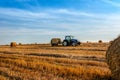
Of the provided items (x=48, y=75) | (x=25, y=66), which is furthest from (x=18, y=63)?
(x=48, y=75)

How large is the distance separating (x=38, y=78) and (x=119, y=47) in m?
3.51

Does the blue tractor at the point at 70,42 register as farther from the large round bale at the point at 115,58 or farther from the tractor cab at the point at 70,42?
the large round bale at the point at 115,58

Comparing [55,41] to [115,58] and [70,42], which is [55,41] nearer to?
[70,42]

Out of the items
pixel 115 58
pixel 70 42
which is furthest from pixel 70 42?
pixel 115 58

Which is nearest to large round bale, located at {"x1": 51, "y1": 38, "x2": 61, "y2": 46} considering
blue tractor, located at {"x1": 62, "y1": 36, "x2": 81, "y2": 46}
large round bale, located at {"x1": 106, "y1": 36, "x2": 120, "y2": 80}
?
blue tractor, located at {"x1": 62, "y1": 36, "x2": 81, "y2": 46}

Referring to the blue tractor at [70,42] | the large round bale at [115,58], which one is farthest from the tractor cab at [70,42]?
the large round bale at [115,58]

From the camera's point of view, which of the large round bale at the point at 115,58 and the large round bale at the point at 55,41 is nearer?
→ the large round bale at the point at 115,58

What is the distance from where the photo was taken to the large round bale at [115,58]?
1281cm

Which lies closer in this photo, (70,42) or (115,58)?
(115,58)

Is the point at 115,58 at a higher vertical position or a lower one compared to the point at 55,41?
lower

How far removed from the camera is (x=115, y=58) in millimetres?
13094

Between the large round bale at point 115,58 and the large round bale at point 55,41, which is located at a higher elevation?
the large round bale at point 55,41

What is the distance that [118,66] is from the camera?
41.8ft

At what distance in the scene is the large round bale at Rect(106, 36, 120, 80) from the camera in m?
12.8
